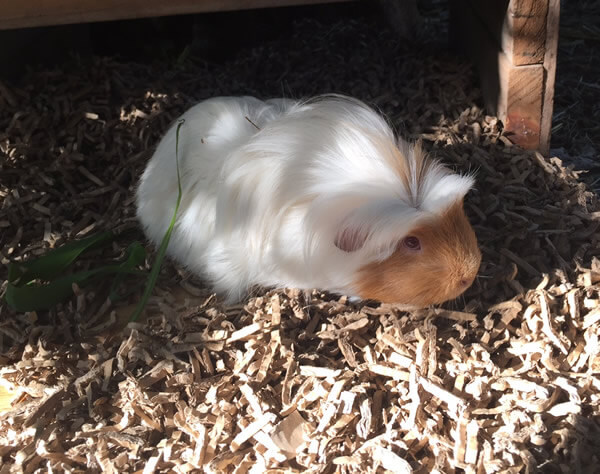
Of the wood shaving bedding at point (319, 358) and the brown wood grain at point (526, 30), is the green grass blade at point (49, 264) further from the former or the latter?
the brown wood grain at point (526, 30)

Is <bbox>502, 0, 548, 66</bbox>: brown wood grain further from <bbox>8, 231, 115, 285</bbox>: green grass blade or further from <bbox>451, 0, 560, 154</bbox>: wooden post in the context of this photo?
<bbox>8, 231, 115, 285</bbox>: green grass blade

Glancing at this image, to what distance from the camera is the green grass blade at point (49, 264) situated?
2502 mm

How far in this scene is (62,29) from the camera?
407 centimetres

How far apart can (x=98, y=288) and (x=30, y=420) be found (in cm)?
70

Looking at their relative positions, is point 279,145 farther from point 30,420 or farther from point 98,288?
point 30,420

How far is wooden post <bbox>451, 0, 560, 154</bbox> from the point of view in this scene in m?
2.82

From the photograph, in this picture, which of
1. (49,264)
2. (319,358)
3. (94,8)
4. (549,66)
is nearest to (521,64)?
(549,66)

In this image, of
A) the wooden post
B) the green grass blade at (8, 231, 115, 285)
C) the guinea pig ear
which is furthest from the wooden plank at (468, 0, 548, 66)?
the green grass blade at (8, 231, 115, 285)

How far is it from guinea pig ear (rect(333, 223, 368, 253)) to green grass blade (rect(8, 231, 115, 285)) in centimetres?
104

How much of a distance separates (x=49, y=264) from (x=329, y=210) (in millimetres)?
1131

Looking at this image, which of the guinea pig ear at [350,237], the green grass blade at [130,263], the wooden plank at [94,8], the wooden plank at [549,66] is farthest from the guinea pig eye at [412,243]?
the wooden plank at [549,66]

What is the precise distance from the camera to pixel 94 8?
107 inches

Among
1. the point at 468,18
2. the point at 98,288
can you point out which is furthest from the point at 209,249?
the point at 468,18

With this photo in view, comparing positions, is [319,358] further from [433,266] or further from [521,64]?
[521,64]
